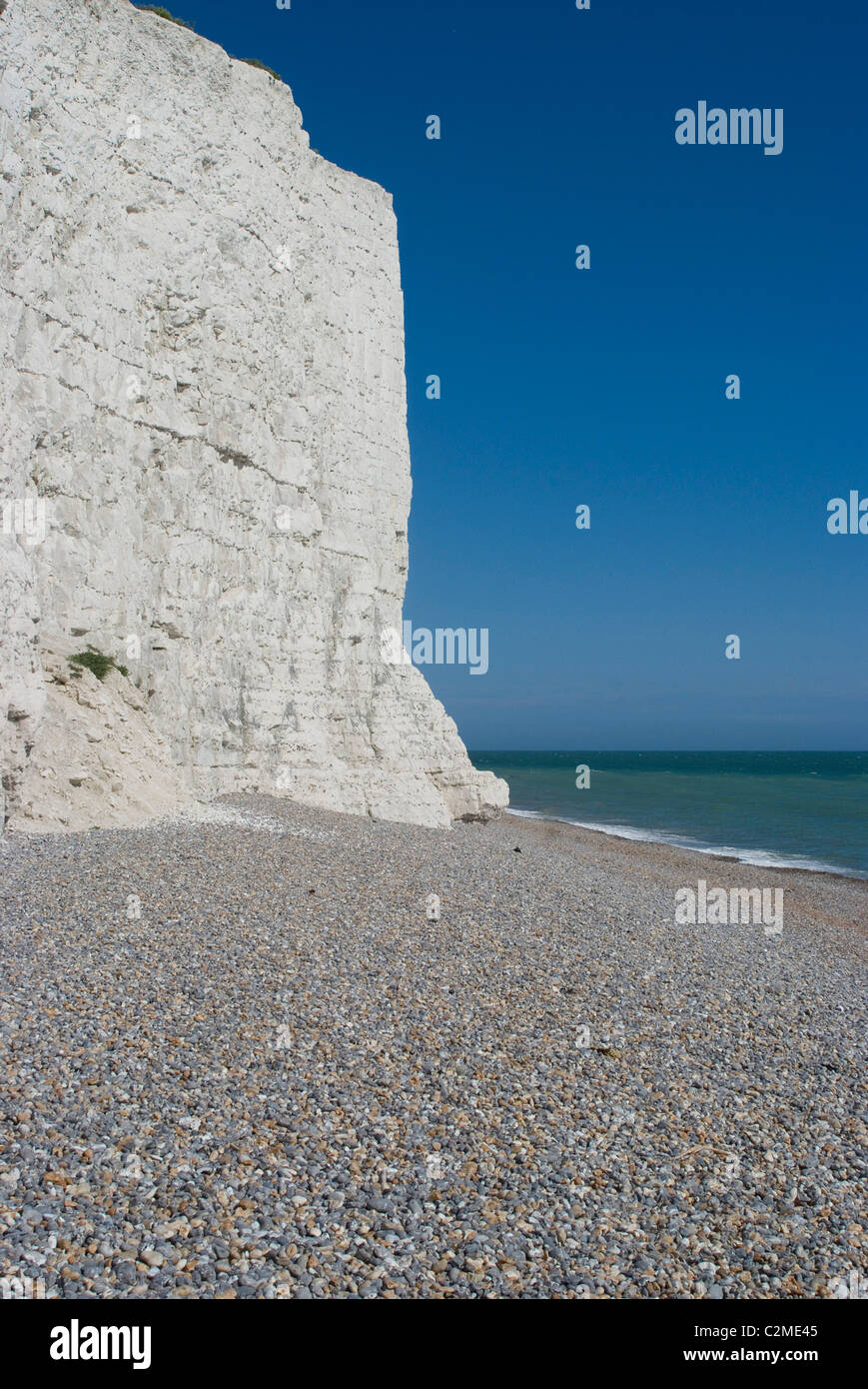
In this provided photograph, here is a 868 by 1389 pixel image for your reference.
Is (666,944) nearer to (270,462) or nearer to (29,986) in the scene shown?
(29,986)

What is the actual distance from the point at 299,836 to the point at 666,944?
6.16 m

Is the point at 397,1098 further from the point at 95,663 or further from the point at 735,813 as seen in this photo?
the point at 735,813

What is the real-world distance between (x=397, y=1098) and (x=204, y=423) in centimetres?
1555

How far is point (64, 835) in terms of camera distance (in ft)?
41.2

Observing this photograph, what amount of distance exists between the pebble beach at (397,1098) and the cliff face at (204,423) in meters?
6.16

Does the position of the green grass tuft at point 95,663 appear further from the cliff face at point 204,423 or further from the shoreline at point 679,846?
the shoreline at point 679,846

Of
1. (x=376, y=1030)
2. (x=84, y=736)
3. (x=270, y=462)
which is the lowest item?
(x=376, y=1030)

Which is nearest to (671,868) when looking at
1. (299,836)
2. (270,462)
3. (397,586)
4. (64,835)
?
(397,586)

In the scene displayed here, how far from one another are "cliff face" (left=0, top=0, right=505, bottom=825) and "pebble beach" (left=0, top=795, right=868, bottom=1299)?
616 cm

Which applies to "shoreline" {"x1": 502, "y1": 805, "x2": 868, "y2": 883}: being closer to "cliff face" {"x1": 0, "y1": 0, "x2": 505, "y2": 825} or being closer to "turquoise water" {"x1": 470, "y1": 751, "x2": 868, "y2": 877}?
"turquoise water" {"x1": 470, "y1": 751, "x2": 868, "y2": 877}

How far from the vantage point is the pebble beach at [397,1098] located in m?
4.36

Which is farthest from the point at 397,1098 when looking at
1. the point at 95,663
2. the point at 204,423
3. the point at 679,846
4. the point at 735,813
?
the point at 735,813

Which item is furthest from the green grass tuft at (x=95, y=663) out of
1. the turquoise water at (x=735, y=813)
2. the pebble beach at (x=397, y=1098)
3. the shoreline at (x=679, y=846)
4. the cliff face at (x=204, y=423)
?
the turquoise water at (x=735, y=813)

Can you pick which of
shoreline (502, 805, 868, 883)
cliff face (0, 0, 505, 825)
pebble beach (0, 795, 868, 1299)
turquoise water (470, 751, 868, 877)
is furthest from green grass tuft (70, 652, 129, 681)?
turquoise water (470, 751, 868, 877)
